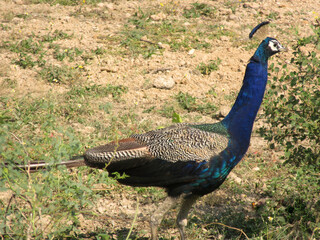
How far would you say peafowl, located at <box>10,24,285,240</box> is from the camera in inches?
137

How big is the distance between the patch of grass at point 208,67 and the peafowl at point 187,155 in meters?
2.71

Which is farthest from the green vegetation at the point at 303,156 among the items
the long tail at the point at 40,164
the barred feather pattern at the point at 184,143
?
the long tail at the point at 40,164

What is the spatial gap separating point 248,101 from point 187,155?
66 centimetres

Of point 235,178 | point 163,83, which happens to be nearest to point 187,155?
point 235,178

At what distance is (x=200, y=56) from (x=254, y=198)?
2904mm

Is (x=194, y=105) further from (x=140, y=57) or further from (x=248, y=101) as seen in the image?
(x=248, y=101)

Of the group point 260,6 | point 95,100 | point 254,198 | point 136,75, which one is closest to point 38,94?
point 95,100

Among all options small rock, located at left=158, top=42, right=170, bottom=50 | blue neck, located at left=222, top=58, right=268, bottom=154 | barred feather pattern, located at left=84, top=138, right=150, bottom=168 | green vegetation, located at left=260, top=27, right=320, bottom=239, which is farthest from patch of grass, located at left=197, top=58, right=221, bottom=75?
barred feather pattern, located at left=84, top=138, right=150, bottom=168

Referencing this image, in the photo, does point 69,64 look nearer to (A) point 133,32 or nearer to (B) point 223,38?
(A) point 133,32

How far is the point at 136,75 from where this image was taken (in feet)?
20.7

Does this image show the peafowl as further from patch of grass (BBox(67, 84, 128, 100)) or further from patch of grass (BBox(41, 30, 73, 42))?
patch of grass (BBox(41, 30, 73, 42))

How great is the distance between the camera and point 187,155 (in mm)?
3514

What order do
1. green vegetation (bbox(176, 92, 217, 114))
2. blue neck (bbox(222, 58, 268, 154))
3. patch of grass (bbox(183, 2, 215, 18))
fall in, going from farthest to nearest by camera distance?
patch of grass (bbox(183, 2, 215, 18)) → green vegetation (bbox(176, 92, 217, 114)) → blue neck (bbox(222, 58, 268, 154))

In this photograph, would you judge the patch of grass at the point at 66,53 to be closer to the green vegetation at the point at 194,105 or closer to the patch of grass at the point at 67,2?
the green vegetation at the point at 194,105
